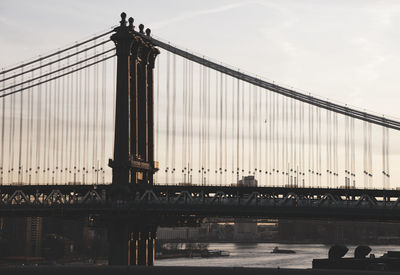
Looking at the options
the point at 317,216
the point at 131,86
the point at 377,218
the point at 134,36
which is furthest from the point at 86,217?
the point at 377,218

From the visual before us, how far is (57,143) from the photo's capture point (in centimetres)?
9062

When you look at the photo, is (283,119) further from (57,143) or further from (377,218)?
(57,143)

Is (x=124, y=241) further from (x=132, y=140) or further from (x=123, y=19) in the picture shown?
(x=123, y=19)

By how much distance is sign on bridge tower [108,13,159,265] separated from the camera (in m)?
81.6

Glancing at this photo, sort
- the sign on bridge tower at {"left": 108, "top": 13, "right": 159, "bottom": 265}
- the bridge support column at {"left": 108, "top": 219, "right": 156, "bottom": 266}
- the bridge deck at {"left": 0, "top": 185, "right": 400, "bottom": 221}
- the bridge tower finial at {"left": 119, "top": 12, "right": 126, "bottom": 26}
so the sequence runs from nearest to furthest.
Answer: the bridge deck at {"left": 0, "top": 185, "right": 400, "bottom": 221} → the bridge support column at {"left": 108, "top": 219, "right": 156, "bottom": 266} → the sign on bridge tower at {"left": 108, "top": 13, "right": 159, "bottom": 265} → the bridge tower finial at {"left": 119, "top": 12, "right": 126, "bottom": 26}

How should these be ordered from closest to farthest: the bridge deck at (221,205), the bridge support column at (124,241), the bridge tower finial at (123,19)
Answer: the bridge deck at (221,205) → the bridge support column at (124,241) → the bridge tower finial at (123,19)

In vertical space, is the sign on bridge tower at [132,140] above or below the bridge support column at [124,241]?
above

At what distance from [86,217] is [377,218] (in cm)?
3191

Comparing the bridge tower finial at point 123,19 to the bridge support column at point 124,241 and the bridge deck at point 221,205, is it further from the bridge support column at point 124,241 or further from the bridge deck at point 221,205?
the bridge support column at point 124,241

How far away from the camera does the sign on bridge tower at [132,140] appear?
8162 cm

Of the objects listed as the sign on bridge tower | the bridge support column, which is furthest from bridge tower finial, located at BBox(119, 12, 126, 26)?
the bridge support column

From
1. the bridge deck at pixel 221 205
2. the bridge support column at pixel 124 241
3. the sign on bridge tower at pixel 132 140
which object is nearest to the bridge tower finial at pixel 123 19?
the sign on bridge tower at pixel 132 140

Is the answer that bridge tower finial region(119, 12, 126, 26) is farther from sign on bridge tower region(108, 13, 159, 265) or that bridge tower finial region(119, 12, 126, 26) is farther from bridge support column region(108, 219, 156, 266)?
bridge support column region(108, 219, 156, 266)

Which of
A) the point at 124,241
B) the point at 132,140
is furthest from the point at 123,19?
the point at 124,241
